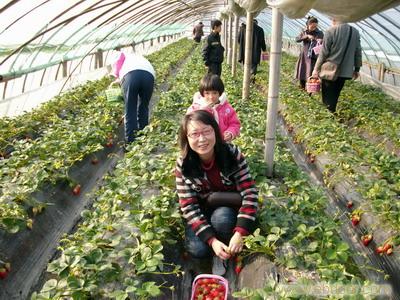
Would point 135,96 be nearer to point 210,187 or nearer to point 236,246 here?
point 210,187

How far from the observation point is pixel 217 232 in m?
2.80

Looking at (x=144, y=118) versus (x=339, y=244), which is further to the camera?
(x=144, y=118)

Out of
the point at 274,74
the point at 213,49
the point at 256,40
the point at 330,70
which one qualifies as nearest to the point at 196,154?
the point at 274,74

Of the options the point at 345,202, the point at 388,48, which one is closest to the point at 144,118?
the point at 345,202

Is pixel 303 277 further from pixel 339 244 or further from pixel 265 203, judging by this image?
pixel 265 203

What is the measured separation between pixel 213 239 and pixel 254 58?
22.9ft

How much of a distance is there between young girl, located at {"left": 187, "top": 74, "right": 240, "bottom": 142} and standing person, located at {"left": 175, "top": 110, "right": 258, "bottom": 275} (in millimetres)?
949

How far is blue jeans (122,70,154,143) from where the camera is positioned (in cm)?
505

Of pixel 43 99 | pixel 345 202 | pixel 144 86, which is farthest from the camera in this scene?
pixel 43 99

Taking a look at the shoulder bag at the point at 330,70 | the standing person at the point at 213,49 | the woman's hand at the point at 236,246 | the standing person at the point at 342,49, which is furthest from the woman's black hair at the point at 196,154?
the standing person at the point at 213,49

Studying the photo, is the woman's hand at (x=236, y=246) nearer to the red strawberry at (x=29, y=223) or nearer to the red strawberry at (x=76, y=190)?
the red strawberry at (x=29, y=223)

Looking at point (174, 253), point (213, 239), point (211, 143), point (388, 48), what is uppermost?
point (388, 48)

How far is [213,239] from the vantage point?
103 inches

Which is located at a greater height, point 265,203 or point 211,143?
point 211,143
